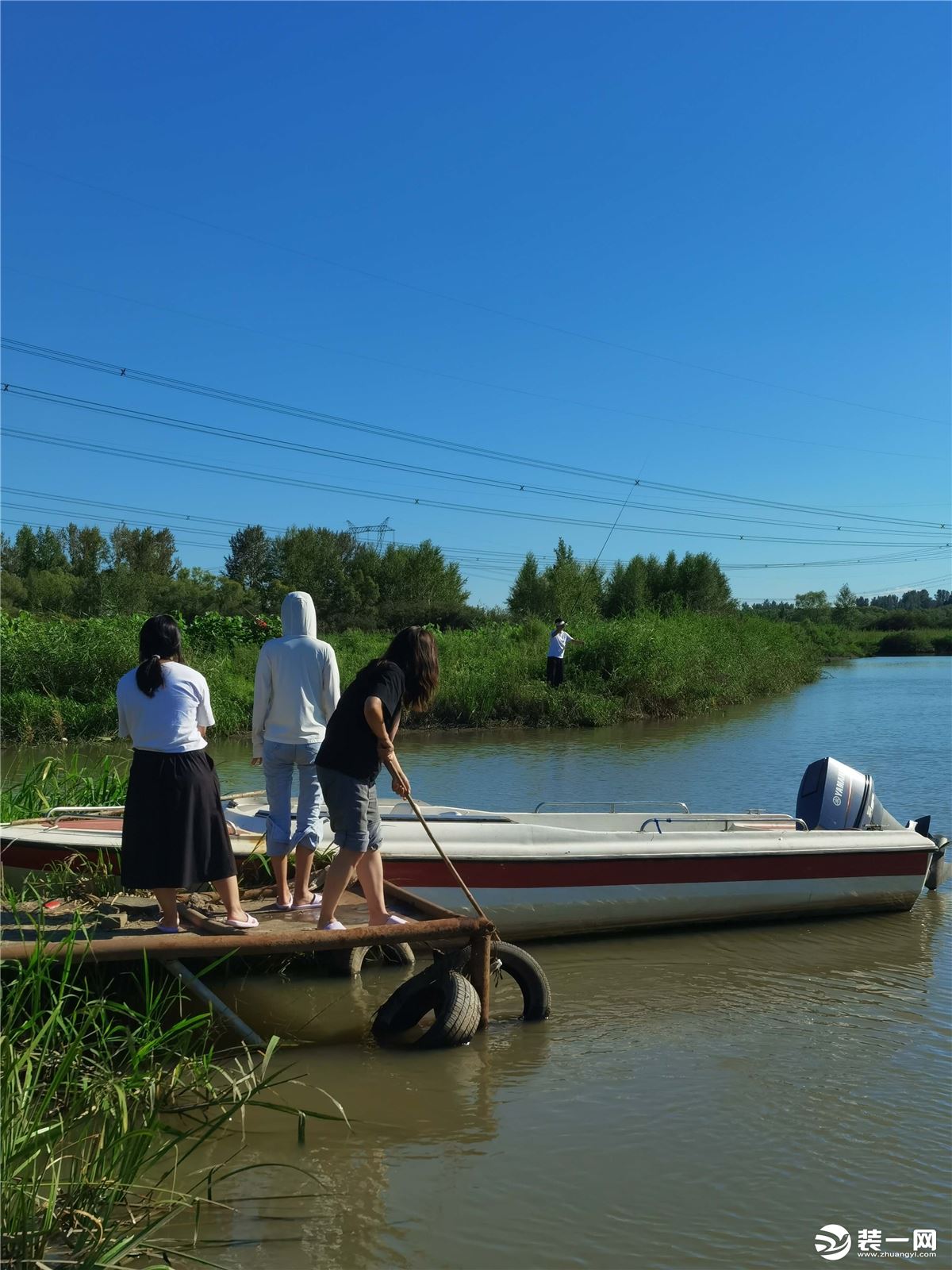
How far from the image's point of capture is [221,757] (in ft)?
65.5

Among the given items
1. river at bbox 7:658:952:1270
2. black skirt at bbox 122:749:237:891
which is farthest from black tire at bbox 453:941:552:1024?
black skirt at bbox 122:749:237:891

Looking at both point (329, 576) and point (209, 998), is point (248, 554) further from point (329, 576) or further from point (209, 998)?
point (209, 998)

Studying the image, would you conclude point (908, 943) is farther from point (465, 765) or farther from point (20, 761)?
point (20, 761)

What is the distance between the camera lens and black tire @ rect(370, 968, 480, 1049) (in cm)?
609

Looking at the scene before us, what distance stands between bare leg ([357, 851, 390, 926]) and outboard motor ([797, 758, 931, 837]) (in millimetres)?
5042

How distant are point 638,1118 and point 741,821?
16.4 ft

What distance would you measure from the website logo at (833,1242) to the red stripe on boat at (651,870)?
3.75 meters

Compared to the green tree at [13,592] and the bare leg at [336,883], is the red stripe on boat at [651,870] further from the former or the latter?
the green tree at [13,592]

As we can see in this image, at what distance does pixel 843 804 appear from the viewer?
32.2 ft

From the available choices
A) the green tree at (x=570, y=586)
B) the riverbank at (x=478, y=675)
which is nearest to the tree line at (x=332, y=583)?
the green tree at (x=570, y=586)

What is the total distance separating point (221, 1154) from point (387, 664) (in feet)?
8.27

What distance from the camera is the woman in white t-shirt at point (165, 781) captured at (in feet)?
18.8

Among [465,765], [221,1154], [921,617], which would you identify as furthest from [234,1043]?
[921,617]

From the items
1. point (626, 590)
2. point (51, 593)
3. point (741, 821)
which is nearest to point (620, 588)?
point (626, 590)
